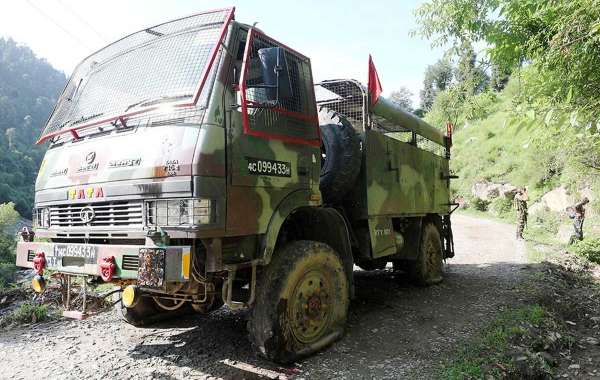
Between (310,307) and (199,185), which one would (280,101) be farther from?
(310,307)

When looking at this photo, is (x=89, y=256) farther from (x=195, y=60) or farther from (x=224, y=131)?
(x=195, y=60)

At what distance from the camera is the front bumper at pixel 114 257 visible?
284 centimetres

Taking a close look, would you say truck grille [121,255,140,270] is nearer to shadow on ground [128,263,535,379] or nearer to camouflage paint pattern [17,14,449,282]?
camouflage paint pattern [17,14,449,282]

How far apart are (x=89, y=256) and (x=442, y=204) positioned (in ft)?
20.3

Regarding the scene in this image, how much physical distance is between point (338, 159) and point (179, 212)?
2234mm

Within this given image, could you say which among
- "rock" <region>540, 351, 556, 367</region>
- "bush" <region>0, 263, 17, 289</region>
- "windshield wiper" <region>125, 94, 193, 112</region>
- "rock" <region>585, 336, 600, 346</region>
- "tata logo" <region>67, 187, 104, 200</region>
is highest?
"windshield wiper" <region>125, 94, 193, 112</region>

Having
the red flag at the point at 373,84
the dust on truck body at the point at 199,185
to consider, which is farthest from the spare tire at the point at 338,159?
the red flag at the point at 373,84

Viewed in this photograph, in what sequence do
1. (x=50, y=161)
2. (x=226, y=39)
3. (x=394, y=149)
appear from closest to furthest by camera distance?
(x=226, y=39) → (x=50, y=161) → (x=394, y=149)

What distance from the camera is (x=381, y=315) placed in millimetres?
5145

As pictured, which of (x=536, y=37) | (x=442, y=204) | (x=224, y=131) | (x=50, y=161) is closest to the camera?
(x=224, y=131)

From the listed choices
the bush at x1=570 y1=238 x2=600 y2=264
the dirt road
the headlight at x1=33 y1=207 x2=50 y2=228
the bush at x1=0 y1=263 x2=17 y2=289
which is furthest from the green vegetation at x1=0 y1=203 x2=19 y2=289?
the bush at x1=570 y1=238 x2=600 y2=264

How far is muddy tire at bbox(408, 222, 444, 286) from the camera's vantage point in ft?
21.9

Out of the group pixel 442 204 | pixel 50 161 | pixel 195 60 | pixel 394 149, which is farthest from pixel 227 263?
pixel 442 204

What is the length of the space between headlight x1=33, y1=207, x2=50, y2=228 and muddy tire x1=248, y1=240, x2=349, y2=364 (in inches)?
81.4
